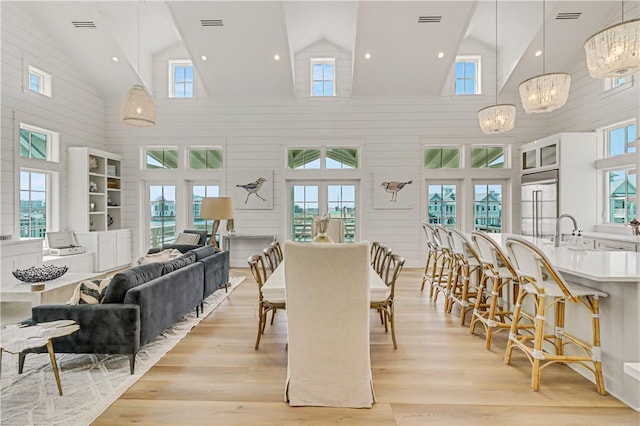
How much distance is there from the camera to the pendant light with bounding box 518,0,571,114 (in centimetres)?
350

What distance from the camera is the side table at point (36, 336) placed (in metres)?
2.20

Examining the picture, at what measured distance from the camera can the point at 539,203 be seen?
6.15 m

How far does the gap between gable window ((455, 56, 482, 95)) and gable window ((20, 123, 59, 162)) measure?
761 cm

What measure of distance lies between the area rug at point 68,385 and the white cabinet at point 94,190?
401 cm

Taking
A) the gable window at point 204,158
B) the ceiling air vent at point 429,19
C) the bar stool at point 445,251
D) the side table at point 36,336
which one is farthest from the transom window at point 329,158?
the side table at point 36,336

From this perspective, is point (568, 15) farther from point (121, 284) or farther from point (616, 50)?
point (121, 284)

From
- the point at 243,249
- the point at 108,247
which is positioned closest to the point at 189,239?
the point at 243,249

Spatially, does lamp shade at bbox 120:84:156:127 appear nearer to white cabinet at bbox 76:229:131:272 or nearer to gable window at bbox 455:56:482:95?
white cabinet at bbox 76:229:131:272

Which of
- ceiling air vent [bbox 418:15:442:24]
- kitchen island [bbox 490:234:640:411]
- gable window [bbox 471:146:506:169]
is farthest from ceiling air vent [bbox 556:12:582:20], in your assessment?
kitchen island [bbox 490:234:640:411]

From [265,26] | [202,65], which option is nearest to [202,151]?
[202,65]

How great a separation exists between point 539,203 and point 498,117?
98.7 inches

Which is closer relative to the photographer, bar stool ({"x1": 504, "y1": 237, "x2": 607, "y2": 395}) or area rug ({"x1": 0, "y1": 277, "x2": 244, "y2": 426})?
area rug ({"x1": 0, "y1": 277, "x2": 244, "y2": 426})

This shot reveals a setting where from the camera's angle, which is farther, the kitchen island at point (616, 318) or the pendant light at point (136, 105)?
the pendant light at point (136, 105)

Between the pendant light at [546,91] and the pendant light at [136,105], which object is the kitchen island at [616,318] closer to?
the pendant light at [546,91]
